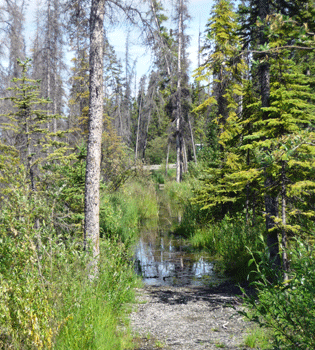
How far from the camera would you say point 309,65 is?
16.8 meters

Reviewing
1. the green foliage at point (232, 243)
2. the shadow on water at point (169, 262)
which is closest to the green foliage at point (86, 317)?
the shadow on water at point (169, 262)

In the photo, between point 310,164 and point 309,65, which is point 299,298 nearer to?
point 310,164

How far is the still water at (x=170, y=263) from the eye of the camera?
27.4 feet

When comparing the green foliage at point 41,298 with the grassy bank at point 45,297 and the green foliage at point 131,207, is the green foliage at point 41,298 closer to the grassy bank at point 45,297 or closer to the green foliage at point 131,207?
the grassy bank at point 45,297

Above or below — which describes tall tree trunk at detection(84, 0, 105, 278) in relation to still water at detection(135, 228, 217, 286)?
above

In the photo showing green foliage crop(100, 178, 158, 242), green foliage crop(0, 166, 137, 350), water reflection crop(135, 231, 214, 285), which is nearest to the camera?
green foliage crop(0, 166, 137, 350)

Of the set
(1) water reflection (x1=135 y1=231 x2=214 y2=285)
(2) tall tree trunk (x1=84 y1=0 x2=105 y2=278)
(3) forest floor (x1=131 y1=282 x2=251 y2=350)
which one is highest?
(2) tall tree trunk (x1=84 y1=0 x2=105 y2=278)

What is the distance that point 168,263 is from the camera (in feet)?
32.2

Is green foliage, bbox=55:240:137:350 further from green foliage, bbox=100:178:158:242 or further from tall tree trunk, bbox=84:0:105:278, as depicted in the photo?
green foliage, bbox=100:178:158:242

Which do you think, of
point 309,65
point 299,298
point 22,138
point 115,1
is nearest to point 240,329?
point 299,298

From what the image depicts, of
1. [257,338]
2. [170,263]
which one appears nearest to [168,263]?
[170,263]

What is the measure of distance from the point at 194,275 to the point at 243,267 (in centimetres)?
128

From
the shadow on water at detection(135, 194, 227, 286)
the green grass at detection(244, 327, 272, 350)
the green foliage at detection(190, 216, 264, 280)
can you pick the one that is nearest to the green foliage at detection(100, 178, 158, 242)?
the shadow on water at detection(135, 194, 227, 286)

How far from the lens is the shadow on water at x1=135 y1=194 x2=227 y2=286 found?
8.27 metres
